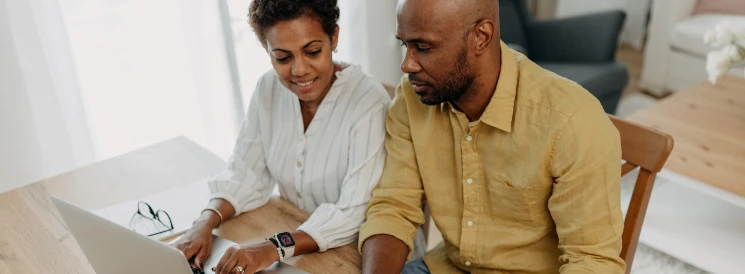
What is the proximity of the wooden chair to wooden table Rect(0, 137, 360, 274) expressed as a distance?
0.53m

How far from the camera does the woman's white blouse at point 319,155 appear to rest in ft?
4.10

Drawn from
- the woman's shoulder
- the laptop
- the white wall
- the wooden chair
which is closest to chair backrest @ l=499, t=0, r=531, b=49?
the white wall

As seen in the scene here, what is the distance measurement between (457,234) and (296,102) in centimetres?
46

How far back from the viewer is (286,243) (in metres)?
1.13

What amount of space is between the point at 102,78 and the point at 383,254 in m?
1.52

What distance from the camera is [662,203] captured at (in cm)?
195

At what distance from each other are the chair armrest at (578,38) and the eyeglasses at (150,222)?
224 cm

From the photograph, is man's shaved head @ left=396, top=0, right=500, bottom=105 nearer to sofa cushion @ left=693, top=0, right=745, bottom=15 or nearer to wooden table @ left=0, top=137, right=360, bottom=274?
wooden table @ left=0, top=137, right=360, bottom=274

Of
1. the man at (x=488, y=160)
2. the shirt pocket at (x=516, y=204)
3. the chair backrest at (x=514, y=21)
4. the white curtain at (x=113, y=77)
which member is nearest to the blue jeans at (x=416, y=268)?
the man at (x=488, y=160)

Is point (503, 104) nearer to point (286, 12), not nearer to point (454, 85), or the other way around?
point (454, 85)

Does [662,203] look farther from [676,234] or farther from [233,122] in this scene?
[233,122]

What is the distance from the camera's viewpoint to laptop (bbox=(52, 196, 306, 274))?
35.2 inches

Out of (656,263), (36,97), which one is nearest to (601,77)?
(656,263)

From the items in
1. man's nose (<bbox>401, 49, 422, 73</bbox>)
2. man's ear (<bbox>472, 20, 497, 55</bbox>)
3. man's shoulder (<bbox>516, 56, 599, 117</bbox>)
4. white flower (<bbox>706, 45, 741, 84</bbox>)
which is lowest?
white flower (<bbox>706, 45, 741, 84</bbox>)
